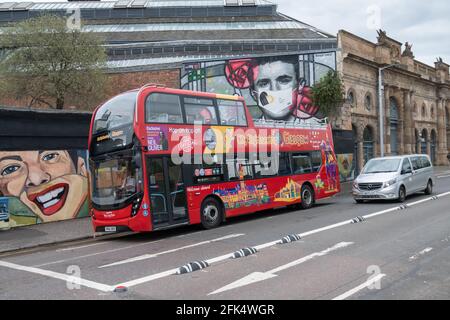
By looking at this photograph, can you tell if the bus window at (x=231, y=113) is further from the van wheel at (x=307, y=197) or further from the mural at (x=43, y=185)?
the mural at (x=43, y=185)

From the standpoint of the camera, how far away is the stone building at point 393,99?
3350 cm

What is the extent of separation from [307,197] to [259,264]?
1000cm

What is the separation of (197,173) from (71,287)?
636cm

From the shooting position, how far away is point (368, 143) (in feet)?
120

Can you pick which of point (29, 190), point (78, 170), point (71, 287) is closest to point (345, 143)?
point (78, 170)

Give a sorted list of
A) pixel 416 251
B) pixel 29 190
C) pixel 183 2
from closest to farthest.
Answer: pixel 416 251
pixel 29 190
pixel 183 2

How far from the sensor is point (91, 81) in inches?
1101

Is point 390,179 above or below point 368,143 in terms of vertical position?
below

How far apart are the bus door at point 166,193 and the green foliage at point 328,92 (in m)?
18.0

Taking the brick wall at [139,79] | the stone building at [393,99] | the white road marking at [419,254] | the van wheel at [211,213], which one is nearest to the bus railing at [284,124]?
the van wheel at [211,213]

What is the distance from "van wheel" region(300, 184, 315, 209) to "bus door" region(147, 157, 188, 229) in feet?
21.0

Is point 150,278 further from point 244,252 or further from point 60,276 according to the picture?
point 244,252

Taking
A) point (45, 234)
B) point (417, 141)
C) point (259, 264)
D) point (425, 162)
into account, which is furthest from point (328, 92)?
point (417, 141)

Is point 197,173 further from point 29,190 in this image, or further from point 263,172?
point 29,190
